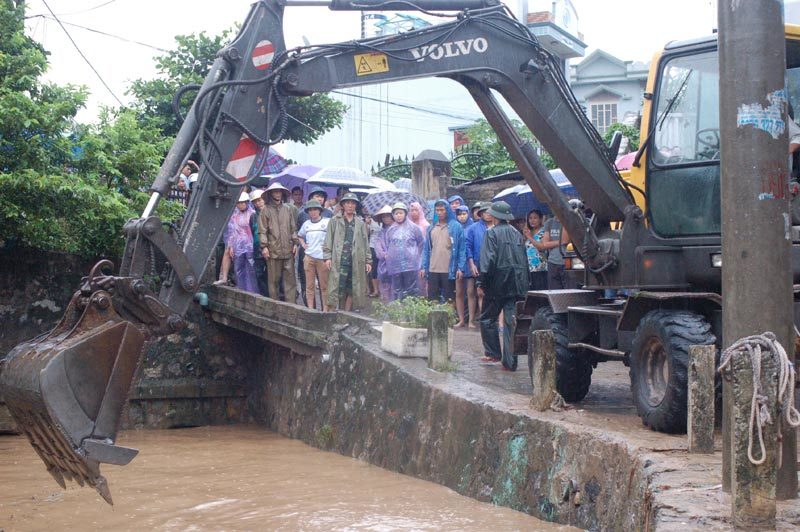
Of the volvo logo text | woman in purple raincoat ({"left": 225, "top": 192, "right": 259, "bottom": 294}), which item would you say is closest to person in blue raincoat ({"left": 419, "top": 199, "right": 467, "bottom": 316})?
woman in purple raincoat ({"left": 225, "top": 192, "right": 259, "bottom": 294})

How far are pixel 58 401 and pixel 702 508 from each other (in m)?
3.90

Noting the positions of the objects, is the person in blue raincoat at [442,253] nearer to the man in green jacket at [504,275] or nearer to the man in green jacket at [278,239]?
the man in green jacket at [278,239]

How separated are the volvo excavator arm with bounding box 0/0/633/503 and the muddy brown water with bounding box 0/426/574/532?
6.61ft

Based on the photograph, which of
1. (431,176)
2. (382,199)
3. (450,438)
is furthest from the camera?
(431,176)

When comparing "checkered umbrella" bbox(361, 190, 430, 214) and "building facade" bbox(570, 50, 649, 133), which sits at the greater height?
"building facade" bbox(570, 50, 649, 133)

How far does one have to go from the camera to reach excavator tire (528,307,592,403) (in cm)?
894

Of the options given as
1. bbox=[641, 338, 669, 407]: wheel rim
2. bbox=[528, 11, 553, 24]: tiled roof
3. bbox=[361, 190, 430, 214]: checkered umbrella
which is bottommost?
bbox=[641, 338, 669, 407]: wheel rim

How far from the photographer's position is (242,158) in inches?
311

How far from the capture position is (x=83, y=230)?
14.8 m

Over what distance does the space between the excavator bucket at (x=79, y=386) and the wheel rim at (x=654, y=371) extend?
3718 mm

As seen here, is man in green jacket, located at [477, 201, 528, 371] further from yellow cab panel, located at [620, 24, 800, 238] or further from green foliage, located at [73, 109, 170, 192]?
green foliage, located at [73, 109, 170, 192]

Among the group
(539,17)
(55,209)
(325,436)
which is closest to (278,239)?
(55,209)

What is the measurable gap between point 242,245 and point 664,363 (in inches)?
358

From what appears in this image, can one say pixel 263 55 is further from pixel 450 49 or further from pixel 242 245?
pixel 242 245
